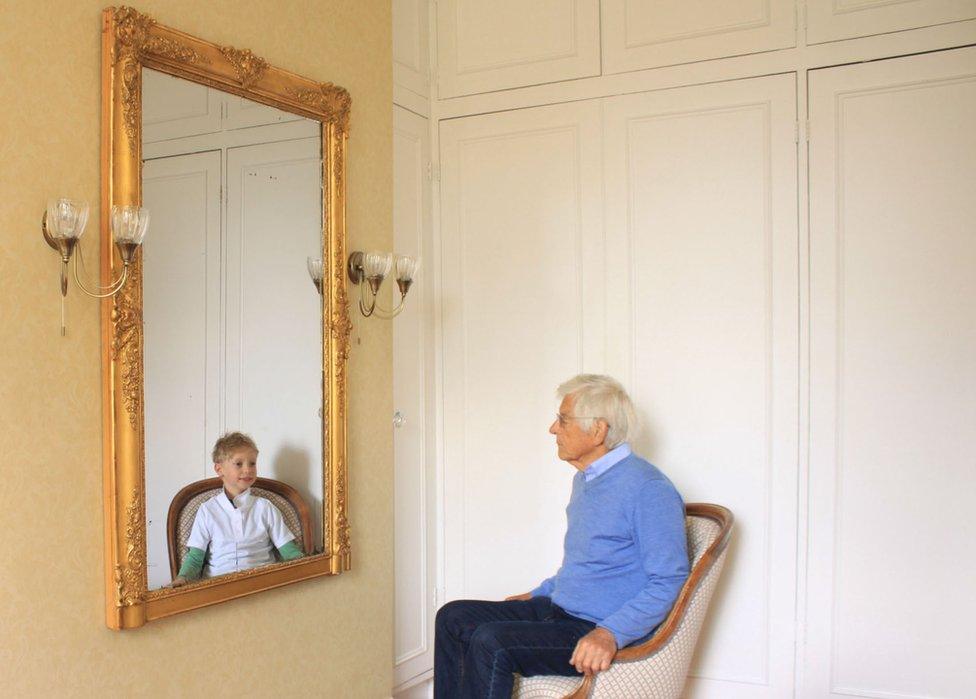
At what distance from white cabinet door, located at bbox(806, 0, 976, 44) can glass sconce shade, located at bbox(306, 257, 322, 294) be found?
178 cm

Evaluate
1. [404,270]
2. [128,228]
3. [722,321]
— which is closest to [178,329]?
[128,228]

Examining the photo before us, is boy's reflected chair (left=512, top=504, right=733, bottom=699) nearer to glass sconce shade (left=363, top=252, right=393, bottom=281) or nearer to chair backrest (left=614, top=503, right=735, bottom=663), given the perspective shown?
chair backrest (left=614, top=503, right=735, bottom=663)

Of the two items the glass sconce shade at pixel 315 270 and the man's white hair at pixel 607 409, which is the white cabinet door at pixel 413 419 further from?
the man's white hair at pixel 607 409

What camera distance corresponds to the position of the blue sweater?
2574 millimetres

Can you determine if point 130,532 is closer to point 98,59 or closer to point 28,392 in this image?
point 28,392

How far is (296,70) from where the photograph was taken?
9.62ft

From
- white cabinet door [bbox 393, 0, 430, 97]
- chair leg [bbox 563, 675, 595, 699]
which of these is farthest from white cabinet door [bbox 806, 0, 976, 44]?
chair leg [bbox 563, 675, 595, 699]

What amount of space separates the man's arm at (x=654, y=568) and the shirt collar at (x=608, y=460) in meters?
0.17

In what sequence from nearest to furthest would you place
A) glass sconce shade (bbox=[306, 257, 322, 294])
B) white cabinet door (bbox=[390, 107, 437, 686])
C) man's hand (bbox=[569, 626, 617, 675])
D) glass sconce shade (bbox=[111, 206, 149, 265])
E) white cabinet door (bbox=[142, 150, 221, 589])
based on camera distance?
glass sconce shade (bbox=[111, 206, 149, 265]) → white cabinet door (bbox=[142, 150, 221, 589]) → man's hand (bbox=[569, 626, 617, 675]) → glass sconce shade (bbox=[306, 257, 322, 294]) → white cabinet door (bbox=[390, 107, 437, 686])

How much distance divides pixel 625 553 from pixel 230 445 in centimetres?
110

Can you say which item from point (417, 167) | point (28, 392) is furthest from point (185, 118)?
point (417, 167)

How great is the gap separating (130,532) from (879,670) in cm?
235

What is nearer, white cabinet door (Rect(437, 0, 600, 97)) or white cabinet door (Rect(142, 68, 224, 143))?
white cabinet door (Rect(142, 68, 224, 143))

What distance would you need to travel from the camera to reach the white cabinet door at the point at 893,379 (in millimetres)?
3090
